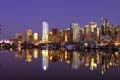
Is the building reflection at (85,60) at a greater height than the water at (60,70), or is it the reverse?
the water at (60,70)

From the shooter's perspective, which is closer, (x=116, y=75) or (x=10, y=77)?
(x=10, y=77)

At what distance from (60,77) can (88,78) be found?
2.41 m

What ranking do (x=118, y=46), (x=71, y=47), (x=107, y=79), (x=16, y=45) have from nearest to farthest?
(x=107, y=79)
(x=118, y=46)
(x=71, y=47)
(x=16, y=45)

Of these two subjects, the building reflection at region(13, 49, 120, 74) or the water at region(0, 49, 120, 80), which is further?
the building reflection at region(13, 49, 120, 74)

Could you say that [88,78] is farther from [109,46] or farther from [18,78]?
[109,46]

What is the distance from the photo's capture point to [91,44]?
15350cm

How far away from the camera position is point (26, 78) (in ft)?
106

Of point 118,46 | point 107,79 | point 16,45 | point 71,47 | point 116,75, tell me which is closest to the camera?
point 107,79

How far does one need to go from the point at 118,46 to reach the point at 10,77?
113306mm

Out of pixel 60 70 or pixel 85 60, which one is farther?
pixel 85 60

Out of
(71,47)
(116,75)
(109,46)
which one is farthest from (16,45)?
(116,75)

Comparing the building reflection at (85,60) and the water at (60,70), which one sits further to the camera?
the building reflection at (85,60)

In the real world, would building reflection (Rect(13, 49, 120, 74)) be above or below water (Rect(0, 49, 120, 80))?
below

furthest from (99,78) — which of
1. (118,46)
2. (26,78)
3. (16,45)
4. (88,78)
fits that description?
(16,45)
